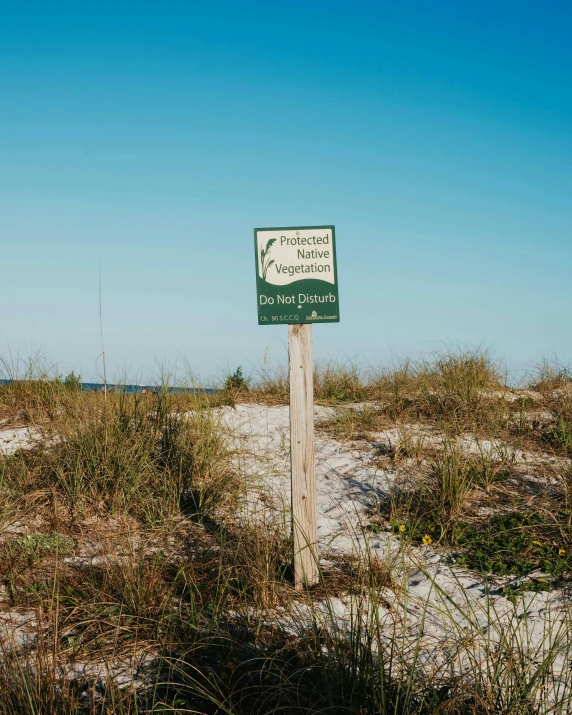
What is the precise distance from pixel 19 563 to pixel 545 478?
15.0 feet

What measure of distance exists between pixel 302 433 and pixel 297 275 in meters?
1.04

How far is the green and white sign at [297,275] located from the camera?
407 centimetres

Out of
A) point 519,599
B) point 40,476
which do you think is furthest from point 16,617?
point 519,599

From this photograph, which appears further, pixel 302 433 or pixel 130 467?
pixel 130 467

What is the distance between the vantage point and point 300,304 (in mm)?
4082

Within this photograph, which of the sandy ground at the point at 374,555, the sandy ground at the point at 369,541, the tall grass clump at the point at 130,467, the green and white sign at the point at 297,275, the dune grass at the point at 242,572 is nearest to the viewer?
the dune grass at the point at 242,572

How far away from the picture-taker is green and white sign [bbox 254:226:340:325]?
4074mm

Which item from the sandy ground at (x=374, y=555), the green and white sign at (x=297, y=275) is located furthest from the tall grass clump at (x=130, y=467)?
the green and white sign at (x=297, y=275)

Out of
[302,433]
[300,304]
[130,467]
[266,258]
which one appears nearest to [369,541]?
[302,433]

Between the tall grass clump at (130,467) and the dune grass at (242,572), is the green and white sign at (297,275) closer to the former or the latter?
the dune grass at (242,572)

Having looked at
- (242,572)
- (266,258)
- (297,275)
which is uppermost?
(266,258)

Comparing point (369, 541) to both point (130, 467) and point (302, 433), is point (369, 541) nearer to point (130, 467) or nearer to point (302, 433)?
point (302, 433)

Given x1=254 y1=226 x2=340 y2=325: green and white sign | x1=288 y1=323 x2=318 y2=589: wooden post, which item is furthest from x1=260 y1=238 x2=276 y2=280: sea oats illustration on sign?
x1=288 y1=323 x2=318 y2=589: wooden post

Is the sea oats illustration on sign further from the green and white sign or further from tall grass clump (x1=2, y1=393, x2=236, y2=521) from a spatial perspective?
tall grass clump (x1=2, y1=393, x2=236, y2=521)
